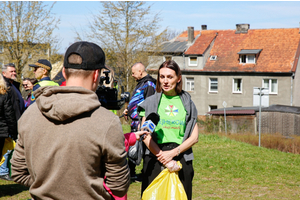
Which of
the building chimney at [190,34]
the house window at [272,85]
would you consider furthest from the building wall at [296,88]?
the building chimney at [190,34]

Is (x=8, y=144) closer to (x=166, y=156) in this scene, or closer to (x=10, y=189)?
(x=10, y=189)

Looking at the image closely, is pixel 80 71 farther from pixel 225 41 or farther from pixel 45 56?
pixel 225 41

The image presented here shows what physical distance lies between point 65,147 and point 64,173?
0.15 m

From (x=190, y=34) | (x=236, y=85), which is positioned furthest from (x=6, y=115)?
(x=190, y=34)

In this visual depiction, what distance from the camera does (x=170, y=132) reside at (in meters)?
3.59

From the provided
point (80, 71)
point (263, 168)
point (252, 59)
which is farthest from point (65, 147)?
point (252, 59)

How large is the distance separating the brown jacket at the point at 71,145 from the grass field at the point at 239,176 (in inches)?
162

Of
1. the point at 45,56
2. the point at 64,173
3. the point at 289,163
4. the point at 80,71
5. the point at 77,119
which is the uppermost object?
the point at 45,56

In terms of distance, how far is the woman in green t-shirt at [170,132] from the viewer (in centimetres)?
353

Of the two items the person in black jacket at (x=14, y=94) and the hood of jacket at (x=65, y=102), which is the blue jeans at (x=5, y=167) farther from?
the hood of jacket at (x=65, y=102)

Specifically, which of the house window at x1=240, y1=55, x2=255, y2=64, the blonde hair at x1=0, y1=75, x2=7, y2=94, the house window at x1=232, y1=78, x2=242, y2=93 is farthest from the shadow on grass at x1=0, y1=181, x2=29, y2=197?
the house window at x1=240, y1=55, x2=255, y2=64

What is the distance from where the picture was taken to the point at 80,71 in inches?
73.7

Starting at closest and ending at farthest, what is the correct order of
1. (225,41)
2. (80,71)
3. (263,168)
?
(80,71) → (263,168) → (225,41)

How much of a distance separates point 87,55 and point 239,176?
20.8 ft
